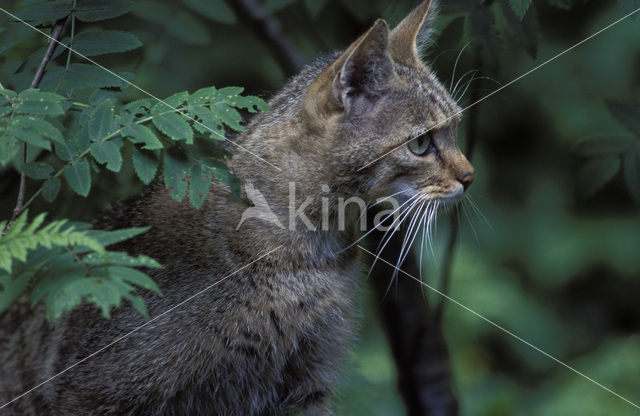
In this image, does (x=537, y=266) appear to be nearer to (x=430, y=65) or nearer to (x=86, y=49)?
(x=430, y=65)

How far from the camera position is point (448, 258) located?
2801 mm

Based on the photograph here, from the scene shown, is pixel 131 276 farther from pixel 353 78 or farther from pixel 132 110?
pixel 353 78

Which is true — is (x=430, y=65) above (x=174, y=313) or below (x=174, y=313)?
above

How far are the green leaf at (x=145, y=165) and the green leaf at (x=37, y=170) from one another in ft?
0.66

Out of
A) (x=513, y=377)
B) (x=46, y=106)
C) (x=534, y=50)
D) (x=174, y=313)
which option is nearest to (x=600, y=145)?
(x=534, y=50)

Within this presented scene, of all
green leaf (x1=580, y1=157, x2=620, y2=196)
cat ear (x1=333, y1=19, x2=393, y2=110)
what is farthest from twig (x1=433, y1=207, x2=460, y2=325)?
cat ear (x1=333, y1=19, x2=393, y2=110)

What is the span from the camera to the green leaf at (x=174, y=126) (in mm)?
1743

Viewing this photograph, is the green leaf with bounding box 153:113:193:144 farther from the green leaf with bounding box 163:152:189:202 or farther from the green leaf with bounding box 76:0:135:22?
the green leaf with bounding box 76:0:135:22

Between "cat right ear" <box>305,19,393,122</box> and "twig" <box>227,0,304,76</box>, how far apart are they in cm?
91

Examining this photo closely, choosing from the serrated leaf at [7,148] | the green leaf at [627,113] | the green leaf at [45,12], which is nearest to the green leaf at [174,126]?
the serrated leaf at [7,148]

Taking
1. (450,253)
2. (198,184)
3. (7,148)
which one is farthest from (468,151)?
(7,148)

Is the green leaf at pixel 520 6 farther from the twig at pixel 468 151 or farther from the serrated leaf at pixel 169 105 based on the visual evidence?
the serrated leaf at pixel 169 105

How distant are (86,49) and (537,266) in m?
1.97

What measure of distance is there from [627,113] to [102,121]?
190 centimetres
